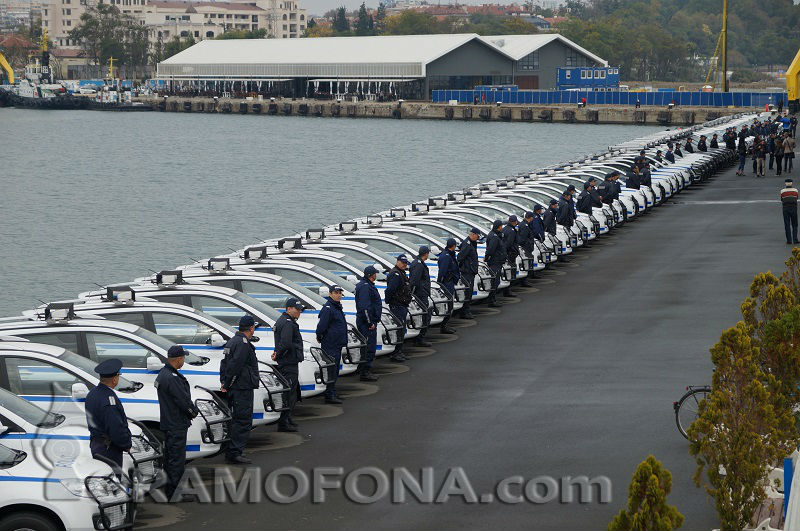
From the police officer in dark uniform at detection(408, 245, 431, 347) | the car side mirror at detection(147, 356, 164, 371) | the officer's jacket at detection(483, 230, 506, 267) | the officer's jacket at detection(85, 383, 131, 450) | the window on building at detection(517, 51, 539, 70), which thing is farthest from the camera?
the window on building at detection(517, 51, 539, 70)

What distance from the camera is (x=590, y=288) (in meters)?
25.1

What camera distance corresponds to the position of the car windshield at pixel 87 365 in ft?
40.0

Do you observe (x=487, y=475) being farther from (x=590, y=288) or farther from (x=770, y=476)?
A: (x=590, y=288)

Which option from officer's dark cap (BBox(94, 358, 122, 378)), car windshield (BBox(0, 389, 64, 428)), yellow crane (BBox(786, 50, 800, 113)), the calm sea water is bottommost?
the calm sea water

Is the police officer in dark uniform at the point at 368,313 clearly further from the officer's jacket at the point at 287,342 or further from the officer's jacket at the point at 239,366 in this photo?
the officer's jacket at the point at 239,366

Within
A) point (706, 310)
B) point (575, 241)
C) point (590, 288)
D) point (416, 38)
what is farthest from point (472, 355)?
point (416, 38)

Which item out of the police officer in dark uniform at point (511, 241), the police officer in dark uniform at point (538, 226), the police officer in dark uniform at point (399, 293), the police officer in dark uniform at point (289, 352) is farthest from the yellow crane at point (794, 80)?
the police officer in dark uniform at point (289, 352)

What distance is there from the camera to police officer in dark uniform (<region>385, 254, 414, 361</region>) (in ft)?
61.5

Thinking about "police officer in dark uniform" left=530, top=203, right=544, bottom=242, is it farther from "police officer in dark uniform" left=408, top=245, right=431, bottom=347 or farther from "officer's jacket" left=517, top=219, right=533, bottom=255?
"police officer in dark uniform" left=408, top=245, right=431, bottom=347

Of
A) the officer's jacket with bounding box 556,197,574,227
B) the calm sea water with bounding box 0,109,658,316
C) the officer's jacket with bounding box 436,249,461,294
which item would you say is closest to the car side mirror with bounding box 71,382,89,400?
the officer's jacket with bounding box 436,249,461,294

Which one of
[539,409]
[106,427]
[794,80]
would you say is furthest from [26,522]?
[794,80]

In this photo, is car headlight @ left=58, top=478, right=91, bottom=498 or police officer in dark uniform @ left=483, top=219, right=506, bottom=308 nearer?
car headlight @ left=58, top=478, right=91, bottom=498

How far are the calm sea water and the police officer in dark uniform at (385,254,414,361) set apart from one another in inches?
814

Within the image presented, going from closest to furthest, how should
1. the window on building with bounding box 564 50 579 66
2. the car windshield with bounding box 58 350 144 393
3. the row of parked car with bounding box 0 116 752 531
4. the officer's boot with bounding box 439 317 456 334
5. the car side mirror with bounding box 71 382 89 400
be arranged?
the row of parked car with bounding box 0 116 752 531 → the car side mirror with bounding box 71 382 89 400 → the car windshield with bounding box 58 350 144 393 → the officer's boot with bounding box 439 317 456 334 → the window on building with bounding box 564 50 579 66
